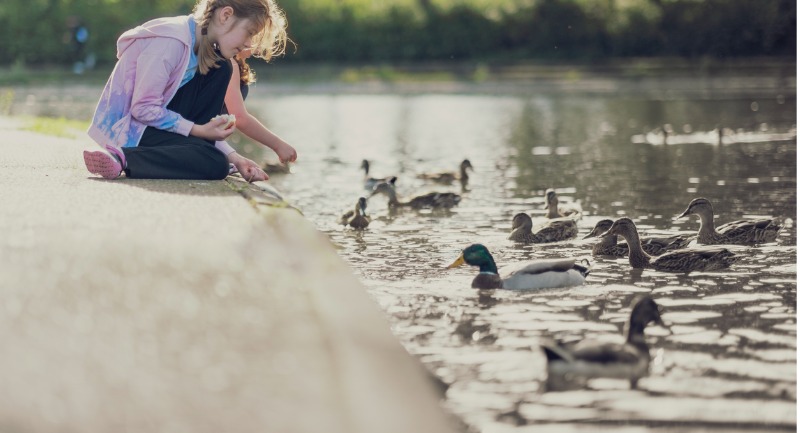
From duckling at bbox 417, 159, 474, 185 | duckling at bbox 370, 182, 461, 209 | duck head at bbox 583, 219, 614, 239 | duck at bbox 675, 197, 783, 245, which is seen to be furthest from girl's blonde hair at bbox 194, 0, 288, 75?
duckling at bbox 417, 159, 474, 185

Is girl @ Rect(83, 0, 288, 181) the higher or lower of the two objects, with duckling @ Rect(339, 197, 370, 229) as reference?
higher

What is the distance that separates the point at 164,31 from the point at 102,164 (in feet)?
3.45

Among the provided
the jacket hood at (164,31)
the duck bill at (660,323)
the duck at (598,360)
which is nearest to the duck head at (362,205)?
the jacket hood at (164,31)

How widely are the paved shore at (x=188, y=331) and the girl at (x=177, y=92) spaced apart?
5.64ft

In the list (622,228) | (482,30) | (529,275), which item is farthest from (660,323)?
(482,30)

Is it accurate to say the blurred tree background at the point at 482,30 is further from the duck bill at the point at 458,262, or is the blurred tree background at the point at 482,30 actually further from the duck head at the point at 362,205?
the duck bill at the point at 458,262

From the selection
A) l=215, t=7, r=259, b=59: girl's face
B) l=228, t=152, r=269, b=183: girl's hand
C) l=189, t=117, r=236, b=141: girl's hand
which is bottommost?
l=228, t=152, r=269, b=183: girl's hand

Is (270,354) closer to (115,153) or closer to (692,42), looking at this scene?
(115,153)

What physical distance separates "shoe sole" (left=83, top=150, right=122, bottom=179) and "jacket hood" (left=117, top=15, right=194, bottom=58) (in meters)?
0.93

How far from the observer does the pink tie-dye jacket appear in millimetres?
9188

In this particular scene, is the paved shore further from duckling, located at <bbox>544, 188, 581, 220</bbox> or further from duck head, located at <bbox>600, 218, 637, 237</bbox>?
duckling, located at <bbox>544, 188, 581, 220</bbox>

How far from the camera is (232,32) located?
30.0 ft

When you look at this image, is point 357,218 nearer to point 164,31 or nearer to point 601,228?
point 601,228

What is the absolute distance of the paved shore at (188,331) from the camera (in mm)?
4391
